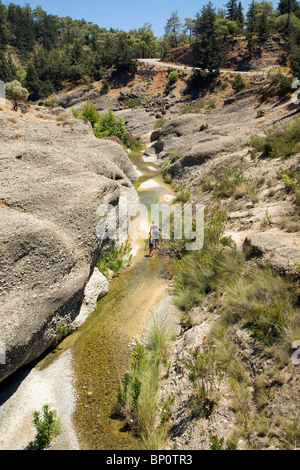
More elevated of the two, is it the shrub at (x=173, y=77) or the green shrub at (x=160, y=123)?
the shrub at (x=173, y=77)

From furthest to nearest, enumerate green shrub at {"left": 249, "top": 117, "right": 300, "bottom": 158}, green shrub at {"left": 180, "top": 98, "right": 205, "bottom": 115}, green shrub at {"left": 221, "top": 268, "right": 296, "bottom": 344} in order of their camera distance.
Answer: green shrub at {"left": 180, "top": 98, "right": 205, "bottom": 115}, green shrub at {"left": 249, "top": 117, "right": 300, "bottom": 158}, green shrub at {"left": 221, "top": 268, "right": 296, "bottom": 344}

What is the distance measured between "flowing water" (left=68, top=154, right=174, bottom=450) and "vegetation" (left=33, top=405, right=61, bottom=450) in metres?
0.52

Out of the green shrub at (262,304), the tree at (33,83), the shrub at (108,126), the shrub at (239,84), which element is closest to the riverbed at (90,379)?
the green shrub at (262,304)

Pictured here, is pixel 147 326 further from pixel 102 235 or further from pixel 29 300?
pixel 102 235

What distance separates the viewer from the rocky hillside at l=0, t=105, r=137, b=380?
307 inches

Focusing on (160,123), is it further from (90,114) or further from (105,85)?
(105,85)

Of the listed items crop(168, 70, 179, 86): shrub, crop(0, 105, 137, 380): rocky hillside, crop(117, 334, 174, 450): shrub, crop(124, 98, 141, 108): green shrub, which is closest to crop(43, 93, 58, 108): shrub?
crop(124, 98, 141, 108): green shrub

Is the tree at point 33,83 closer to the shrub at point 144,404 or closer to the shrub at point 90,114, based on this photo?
the shrub at point 90,114

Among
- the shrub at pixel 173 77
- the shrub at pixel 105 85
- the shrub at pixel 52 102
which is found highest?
the shrub at pixel 105 85

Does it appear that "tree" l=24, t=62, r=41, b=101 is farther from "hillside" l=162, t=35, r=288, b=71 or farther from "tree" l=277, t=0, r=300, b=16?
"tree" l=277, t=0, r=300, b=16

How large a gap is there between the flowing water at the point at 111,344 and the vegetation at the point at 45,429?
517mm

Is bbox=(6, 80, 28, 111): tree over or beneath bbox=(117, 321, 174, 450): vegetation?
over

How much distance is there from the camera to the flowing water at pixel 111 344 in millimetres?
6453

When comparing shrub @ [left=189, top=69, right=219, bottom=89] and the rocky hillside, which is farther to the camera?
shrub @ [left=189, top=69, right=219, bottom=89]
